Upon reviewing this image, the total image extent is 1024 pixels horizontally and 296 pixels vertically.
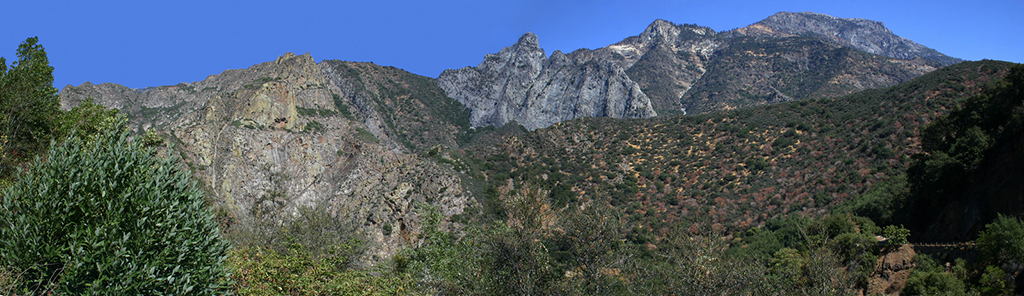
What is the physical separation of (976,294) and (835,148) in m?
36.3

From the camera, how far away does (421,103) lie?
4926 inches

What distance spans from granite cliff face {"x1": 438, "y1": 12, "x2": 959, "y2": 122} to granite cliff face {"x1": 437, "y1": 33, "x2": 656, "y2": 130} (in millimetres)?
334

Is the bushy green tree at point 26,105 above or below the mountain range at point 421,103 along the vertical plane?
below

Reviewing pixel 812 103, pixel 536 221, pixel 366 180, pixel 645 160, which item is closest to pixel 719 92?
pixel 812 103

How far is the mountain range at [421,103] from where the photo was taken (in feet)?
195

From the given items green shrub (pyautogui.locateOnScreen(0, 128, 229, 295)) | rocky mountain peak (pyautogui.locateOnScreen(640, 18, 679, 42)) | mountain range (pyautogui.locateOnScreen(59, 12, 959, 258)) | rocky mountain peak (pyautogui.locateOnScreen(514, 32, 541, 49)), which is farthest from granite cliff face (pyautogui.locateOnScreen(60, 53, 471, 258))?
rocky mountain peak (pyautogui.locateOnScreen(640, 18, 679, 42))

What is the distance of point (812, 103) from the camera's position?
66875 mm

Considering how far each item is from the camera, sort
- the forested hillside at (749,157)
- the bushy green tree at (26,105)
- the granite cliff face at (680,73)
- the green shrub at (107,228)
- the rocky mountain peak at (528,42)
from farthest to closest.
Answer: the rocky mountain peak at (528,42) < the granite cliff face at (680,73) < the forested hillside at (749,157) < the bushy green tree at (26,105) < the green shrub at (107,228)

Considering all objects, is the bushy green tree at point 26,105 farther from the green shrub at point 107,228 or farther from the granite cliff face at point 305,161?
the granite cliff face at point 305,161

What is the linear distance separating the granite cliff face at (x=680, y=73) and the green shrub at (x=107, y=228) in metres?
108

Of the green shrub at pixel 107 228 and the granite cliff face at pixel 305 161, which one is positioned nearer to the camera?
the green shrub at pixel 107 228

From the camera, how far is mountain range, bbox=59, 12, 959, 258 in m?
59.5

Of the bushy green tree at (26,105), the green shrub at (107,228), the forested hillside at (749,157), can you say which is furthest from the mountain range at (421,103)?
the green shrub at (107,228)

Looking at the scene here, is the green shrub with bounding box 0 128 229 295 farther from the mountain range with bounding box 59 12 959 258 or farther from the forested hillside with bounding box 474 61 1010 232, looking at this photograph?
the forested hillside with bounding box 474 61 1010 232
